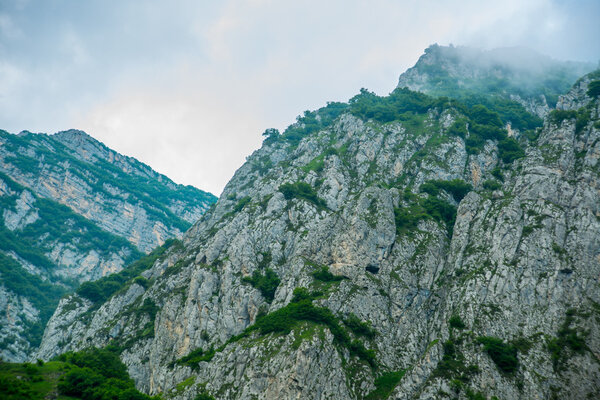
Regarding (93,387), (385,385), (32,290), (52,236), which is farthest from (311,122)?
(93,387)

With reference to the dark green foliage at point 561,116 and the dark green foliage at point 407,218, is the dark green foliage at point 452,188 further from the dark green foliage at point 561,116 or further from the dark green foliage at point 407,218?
the dark green foliage at point 561,116

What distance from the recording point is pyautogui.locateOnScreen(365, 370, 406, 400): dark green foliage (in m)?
51.0

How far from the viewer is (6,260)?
11156 cm

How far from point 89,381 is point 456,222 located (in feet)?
194

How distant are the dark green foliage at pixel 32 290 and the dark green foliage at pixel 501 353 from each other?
99611mm

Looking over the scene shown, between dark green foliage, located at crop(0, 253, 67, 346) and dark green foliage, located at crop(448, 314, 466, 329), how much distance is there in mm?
95349

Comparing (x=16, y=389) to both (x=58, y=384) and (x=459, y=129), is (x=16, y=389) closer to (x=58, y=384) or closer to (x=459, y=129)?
(x=58, y=384)

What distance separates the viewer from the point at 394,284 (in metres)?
65.0

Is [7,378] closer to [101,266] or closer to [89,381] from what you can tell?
[89,381]

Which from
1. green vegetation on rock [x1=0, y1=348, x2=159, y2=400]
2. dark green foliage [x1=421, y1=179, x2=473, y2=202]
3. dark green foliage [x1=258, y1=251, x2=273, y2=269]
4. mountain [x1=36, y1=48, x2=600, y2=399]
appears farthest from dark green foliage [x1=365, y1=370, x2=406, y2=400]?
dark green foliage [x1=421, y1=179, x2=473, y2=202]

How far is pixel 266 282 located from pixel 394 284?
22711 millimetres

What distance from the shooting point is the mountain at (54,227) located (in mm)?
105250

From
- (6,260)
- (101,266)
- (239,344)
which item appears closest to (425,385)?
(239,344)

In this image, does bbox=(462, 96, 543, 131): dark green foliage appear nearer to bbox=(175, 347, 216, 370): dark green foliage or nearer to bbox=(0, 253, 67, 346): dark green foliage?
bbox=(175, 347, 216, 370): dark green foliage
